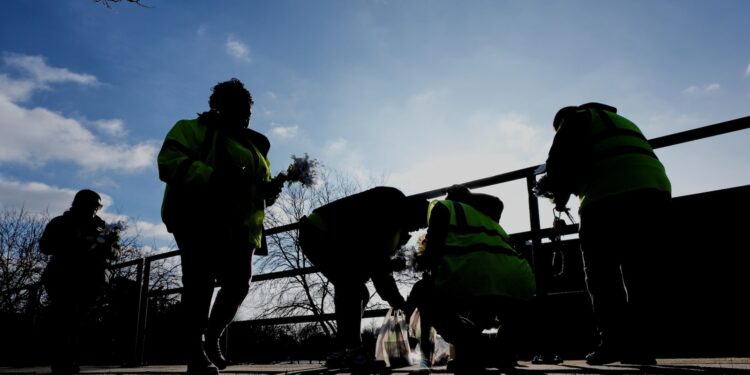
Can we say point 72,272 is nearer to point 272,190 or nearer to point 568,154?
point 272,190

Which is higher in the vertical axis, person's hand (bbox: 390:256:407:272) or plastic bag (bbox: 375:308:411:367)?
person's hand (bbox: 390:256:407:272)

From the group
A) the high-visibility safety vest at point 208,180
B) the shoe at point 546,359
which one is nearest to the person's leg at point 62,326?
the high-visibility safety vest at point 208,180

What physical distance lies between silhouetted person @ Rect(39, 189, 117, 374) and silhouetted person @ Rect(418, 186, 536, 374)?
2609 mm

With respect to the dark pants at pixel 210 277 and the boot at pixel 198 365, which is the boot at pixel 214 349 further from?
the boot at pixel 198 365

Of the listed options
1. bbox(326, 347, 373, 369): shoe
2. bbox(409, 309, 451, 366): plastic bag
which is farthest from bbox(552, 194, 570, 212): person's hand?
bbox(326, 347, 373, 369): shoe

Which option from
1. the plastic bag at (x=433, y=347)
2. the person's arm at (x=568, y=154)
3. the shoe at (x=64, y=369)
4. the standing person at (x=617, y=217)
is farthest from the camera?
the shoe at (x=64, y=369)

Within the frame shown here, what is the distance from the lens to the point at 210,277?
91.0 inches

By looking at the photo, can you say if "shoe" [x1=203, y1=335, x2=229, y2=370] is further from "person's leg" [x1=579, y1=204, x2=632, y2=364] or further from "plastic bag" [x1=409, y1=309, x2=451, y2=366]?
"person's leg" [x1=579, y1=204, x2=632, y2=364]

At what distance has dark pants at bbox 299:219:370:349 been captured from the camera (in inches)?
98.4

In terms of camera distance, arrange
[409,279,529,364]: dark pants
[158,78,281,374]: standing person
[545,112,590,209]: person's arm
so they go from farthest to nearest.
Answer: [545,112,590,209]: person's arm, [158,78,281,374]: standing person, [409,279,529,364]: dark pants

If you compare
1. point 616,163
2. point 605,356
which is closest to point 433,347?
point 605,356

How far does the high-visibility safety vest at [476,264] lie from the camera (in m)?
2.15

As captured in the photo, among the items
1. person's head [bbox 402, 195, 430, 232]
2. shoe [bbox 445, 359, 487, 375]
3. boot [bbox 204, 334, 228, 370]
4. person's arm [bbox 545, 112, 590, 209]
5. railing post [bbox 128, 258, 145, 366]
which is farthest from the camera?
railing post [bbox 128, 258, 145, 366]

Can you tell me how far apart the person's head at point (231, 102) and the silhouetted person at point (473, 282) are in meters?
1.20
